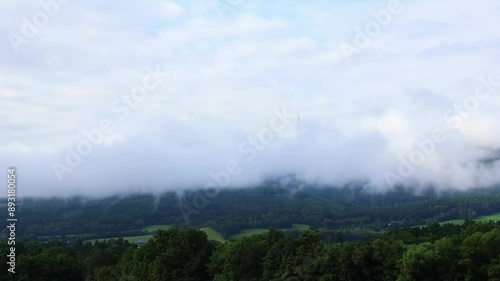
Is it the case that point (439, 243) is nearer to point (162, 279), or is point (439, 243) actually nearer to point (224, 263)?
point (224, 263)

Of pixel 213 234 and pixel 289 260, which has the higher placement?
pixel 289 260

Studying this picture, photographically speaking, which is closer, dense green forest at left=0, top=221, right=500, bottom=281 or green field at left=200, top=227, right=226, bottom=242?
dense green forest at left=0, top=221, right=500, bottom=281

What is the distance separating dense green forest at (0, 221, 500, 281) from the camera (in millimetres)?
54469

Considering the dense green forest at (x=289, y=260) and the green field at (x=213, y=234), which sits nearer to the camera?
the dense green forest at (x=289, y=260)

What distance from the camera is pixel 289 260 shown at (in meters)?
63.5

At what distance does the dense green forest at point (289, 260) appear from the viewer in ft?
179

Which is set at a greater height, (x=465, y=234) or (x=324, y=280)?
(x=465, y=234)

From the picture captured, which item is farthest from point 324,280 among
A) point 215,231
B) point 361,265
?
point 215,231

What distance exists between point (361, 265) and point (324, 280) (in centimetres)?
473

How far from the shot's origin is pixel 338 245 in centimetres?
6272

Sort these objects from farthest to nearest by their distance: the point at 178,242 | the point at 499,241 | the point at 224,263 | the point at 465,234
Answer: the point at 178,242 → the point at 224,263 → the point at 465,234 → the point at 499,241

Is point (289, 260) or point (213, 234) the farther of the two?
point (213, 234)

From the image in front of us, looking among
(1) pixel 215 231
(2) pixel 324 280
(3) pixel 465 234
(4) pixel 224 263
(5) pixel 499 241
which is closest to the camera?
(5) pixel 499 241

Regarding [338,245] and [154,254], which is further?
[154,254]
